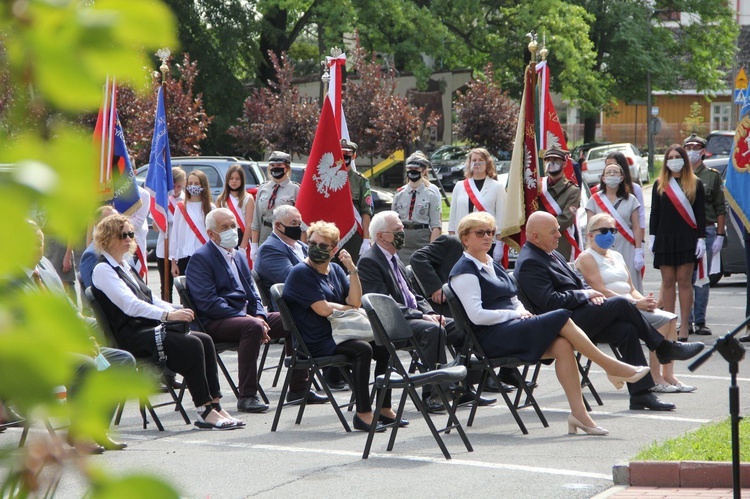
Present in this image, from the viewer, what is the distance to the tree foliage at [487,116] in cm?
3300

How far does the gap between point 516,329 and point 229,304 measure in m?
2.37

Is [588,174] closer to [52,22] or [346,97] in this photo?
[346,97]

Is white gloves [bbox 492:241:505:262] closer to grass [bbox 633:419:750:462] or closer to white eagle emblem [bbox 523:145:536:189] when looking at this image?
white eagle emblem [bbox 523:145:536:189]

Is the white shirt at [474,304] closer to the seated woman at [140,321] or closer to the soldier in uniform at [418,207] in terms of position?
the seated woman at [140,321]

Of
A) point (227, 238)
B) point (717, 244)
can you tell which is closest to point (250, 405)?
point (227, 238)

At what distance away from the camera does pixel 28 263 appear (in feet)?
2.77

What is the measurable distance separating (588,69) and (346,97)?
1134 centimetres

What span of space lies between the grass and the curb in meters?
0.10

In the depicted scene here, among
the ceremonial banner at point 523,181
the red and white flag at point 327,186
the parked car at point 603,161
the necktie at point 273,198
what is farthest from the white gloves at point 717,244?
the parked car at point 603,161

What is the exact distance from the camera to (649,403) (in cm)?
808

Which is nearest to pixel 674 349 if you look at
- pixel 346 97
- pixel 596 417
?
pixel 596 417

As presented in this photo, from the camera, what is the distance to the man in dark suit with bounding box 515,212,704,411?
8.15m

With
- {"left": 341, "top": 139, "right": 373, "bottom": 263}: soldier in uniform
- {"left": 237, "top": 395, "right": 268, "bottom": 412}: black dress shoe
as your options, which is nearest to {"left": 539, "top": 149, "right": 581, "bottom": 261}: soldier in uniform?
{"left": 341, "top": 139, "right": 373, "bottom": 263}: soldier in uniform

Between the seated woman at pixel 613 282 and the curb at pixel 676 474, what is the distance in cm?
299
